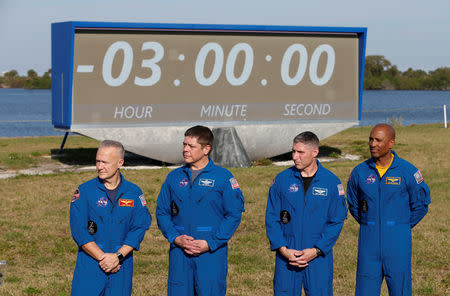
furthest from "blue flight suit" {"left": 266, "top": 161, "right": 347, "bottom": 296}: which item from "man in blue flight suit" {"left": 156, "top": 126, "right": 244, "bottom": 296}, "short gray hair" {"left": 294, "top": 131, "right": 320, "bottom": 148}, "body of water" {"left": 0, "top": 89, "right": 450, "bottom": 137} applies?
"body of water" {"left": 0, "top": 89, "right": 450, "bottom": 137}

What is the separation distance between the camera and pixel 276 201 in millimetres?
6852

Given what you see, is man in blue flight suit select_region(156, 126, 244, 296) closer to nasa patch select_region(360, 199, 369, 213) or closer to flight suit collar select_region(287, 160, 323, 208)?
flight suit collar select_region(287, 160, 323, 208)

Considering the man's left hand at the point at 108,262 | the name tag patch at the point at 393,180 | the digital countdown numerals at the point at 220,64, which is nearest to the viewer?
the man's left hand at the point at 108,262

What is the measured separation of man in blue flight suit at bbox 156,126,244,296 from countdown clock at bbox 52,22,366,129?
1142 cm

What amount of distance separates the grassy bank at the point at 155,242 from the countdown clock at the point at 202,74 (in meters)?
1.66

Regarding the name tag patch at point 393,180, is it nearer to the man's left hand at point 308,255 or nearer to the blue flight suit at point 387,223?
the blue flight suit at point 387,223

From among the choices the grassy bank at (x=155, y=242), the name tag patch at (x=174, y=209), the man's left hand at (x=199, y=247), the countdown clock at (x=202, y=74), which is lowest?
the grassy bank at (x=155, y=242)

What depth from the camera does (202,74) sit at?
19.0m

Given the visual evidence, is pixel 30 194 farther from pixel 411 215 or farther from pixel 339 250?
pixel 411 215

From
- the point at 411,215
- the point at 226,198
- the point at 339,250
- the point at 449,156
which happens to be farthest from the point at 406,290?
the point at 449,156

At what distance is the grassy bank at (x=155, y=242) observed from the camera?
9461 mm

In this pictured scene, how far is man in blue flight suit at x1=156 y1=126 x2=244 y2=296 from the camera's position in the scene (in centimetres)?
670

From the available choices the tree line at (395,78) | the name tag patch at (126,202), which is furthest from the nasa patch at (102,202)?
the tree line at (395,78)

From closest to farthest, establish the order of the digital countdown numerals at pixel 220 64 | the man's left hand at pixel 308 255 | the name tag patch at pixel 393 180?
the man's left hand at pixel 308 255, the name tag patch at pixel 393 180, the digital countdown numerals at pixel 220 64
